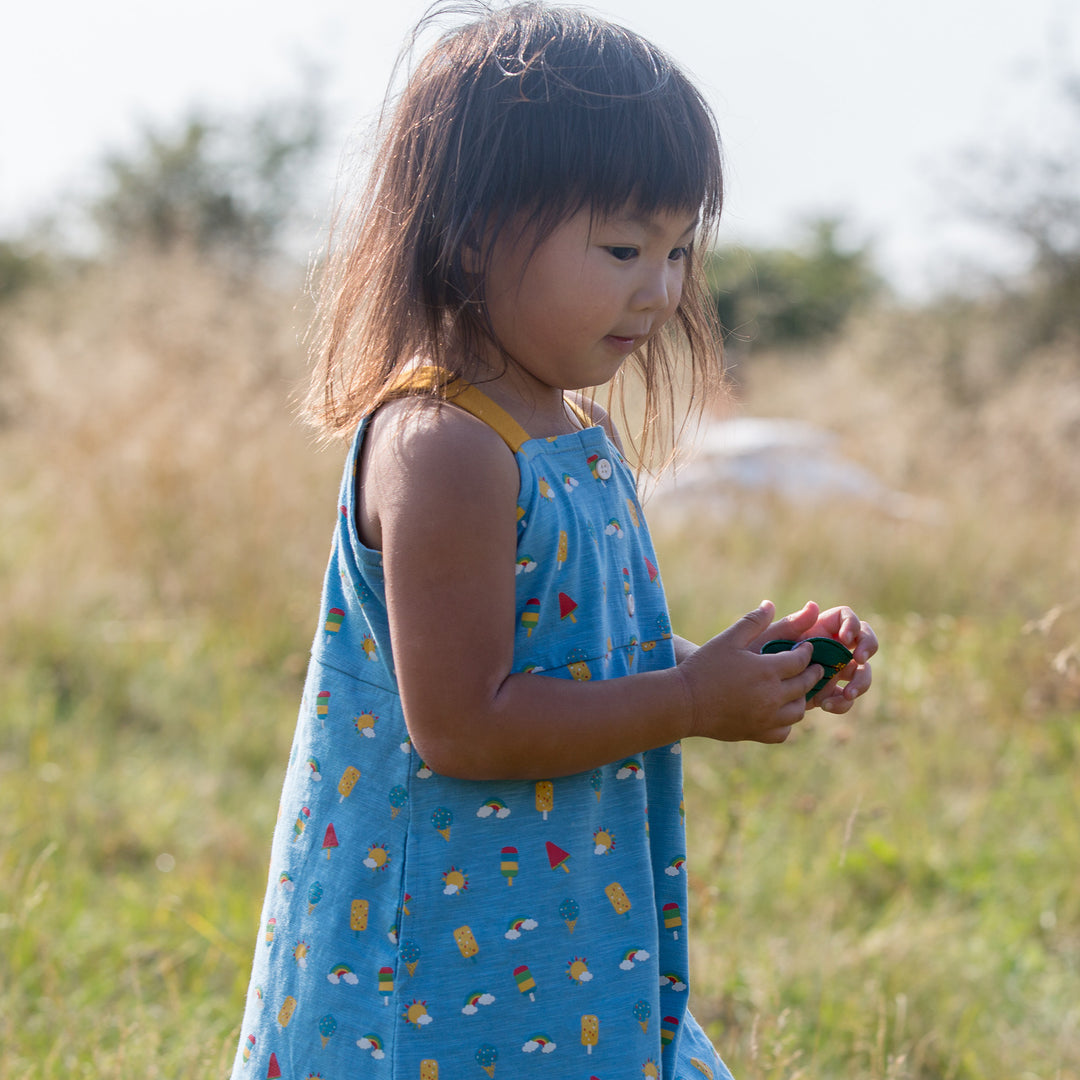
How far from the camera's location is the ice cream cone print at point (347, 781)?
1.26 meters

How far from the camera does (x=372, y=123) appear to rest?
1393 mm

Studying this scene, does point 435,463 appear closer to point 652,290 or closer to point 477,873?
point 652,290

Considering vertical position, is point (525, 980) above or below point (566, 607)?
below

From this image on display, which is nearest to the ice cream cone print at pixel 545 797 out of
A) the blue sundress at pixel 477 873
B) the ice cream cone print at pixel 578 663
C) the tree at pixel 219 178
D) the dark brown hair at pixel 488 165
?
the blue sundress at pixel 477 873

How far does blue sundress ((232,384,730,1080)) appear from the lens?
1.20 metres

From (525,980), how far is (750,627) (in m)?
0.44

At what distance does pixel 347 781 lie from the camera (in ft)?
4.14

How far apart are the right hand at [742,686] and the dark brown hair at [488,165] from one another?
15.6 inches

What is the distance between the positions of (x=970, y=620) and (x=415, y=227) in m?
4.21

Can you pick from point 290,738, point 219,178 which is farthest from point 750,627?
point 219,178

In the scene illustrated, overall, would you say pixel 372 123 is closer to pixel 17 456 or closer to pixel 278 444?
pixel 278 444

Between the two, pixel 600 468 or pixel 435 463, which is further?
pixel 600 468

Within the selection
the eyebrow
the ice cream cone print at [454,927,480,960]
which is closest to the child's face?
the eyebrow

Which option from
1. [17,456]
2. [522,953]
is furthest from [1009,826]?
[17,456]
